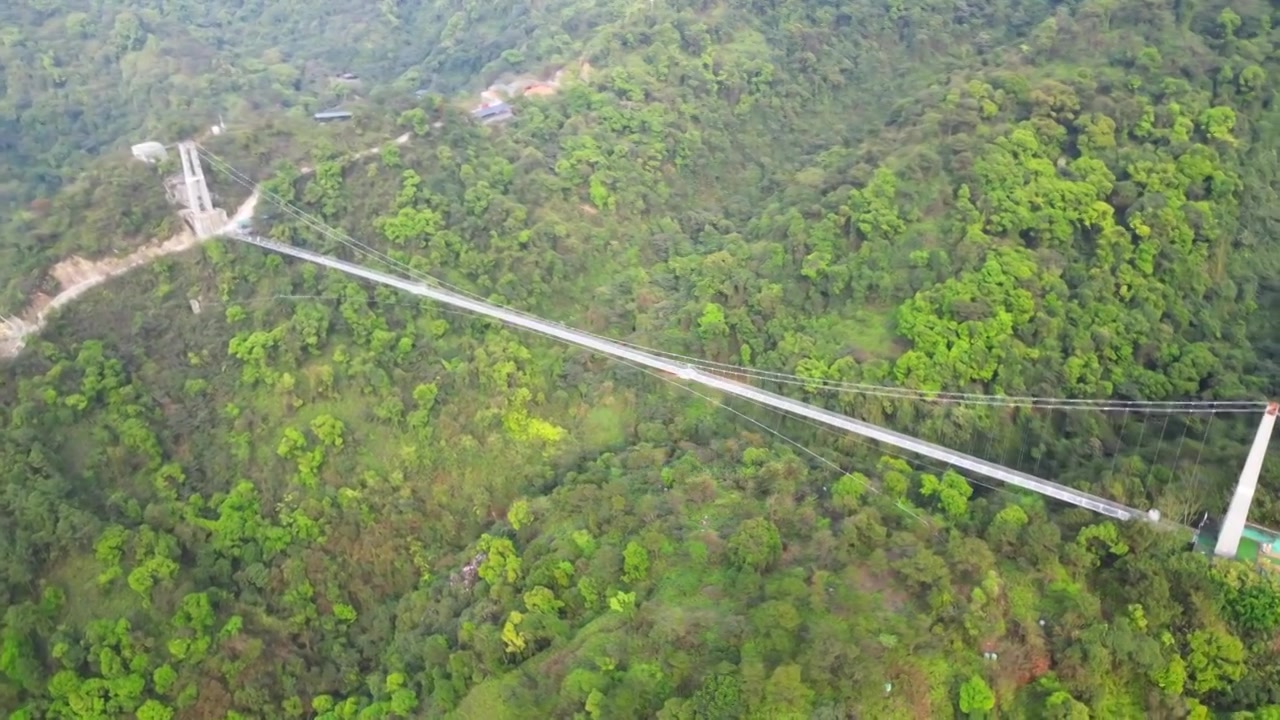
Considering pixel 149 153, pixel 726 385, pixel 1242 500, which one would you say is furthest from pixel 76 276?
pixel 1242 500

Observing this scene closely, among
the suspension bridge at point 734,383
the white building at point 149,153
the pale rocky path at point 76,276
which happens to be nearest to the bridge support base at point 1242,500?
the suspension bridge at point 734,383

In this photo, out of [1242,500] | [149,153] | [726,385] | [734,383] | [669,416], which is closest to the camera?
[1242,500]

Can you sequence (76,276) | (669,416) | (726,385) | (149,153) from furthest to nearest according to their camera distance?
(149,153), (76,276), (669,416), (726,385)

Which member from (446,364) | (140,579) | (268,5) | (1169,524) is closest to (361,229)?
(446,364)

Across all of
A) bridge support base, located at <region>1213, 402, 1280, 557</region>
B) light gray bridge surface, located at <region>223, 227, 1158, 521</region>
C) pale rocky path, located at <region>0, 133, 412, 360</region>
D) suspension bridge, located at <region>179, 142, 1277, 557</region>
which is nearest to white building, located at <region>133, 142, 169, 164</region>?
suspension bridge, located at <region>179, 142, 1277, 557</region>

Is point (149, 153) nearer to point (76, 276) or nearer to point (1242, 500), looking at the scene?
point (76, 276)

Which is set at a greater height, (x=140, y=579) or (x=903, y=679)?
(x=903, y=679)

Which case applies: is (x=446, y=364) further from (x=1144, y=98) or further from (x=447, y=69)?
(x=447, y=69)
